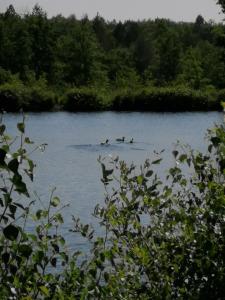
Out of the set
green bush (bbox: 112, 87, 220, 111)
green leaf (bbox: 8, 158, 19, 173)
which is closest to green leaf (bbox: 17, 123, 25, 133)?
green leaf (bbox: 8, 158, 19, 173)

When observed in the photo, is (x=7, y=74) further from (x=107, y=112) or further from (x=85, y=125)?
(x=85, y=125)

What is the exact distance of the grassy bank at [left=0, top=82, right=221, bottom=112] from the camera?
82.6 meters

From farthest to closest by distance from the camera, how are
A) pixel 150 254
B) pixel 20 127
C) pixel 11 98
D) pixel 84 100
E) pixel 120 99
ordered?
pixel 120 99
pixel 84 100
pixel 11 98
pixel 150 254
pixel 20 127

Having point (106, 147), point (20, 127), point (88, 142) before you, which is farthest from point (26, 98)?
point (20, 127)

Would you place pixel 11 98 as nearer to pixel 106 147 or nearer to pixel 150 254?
pixel 106 147

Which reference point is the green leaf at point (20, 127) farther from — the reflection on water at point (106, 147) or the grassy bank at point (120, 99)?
the grassy bank at point (120, 99)

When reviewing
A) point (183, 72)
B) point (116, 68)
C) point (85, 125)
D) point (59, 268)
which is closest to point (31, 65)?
point (116, 68)

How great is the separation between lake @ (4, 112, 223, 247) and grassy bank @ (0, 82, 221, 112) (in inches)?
228

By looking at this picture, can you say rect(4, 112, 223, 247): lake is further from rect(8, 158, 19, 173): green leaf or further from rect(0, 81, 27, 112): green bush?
rect(8, 158, 19, 173): green leaf

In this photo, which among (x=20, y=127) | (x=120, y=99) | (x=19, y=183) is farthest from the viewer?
(x=120, y=99)

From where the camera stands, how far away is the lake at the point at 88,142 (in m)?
26.7

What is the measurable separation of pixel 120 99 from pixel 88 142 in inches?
1470

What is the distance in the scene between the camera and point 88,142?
47.0 meters

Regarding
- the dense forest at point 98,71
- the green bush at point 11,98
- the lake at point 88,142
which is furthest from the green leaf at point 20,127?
the dense forest at point 98,71
